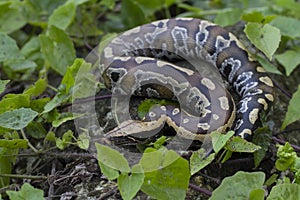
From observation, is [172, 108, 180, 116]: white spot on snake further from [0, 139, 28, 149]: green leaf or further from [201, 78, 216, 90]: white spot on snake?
[0, 139, 28, 149]: green leaf

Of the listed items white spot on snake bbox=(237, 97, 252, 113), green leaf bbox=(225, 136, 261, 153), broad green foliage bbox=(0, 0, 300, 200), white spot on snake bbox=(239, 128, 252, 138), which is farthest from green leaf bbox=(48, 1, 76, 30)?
green leaf bbox=(225, 136, 261, 153)

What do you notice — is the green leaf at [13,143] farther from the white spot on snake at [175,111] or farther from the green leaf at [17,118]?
the white spot on snake at [175,111]

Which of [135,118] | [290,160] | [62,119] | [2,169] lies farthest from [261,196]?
[2,169]

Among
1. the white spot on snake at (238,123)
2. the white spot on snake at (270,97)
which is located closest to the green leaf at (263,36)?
the white spot on snake at (270,97)

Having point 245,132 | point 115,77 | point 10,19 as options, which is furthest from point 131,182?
point 10,19

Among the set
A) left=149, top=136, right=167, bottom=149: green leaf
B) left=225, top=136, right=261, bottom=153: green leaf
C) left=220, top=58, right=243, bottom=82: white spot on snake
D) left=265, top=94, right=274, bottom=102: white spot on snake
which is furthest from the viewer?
left=220, top=58, right=243, bottom=82: white spot on snake

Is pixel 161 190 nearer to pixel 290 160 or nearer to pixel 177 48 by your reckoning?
pixel 290 160
